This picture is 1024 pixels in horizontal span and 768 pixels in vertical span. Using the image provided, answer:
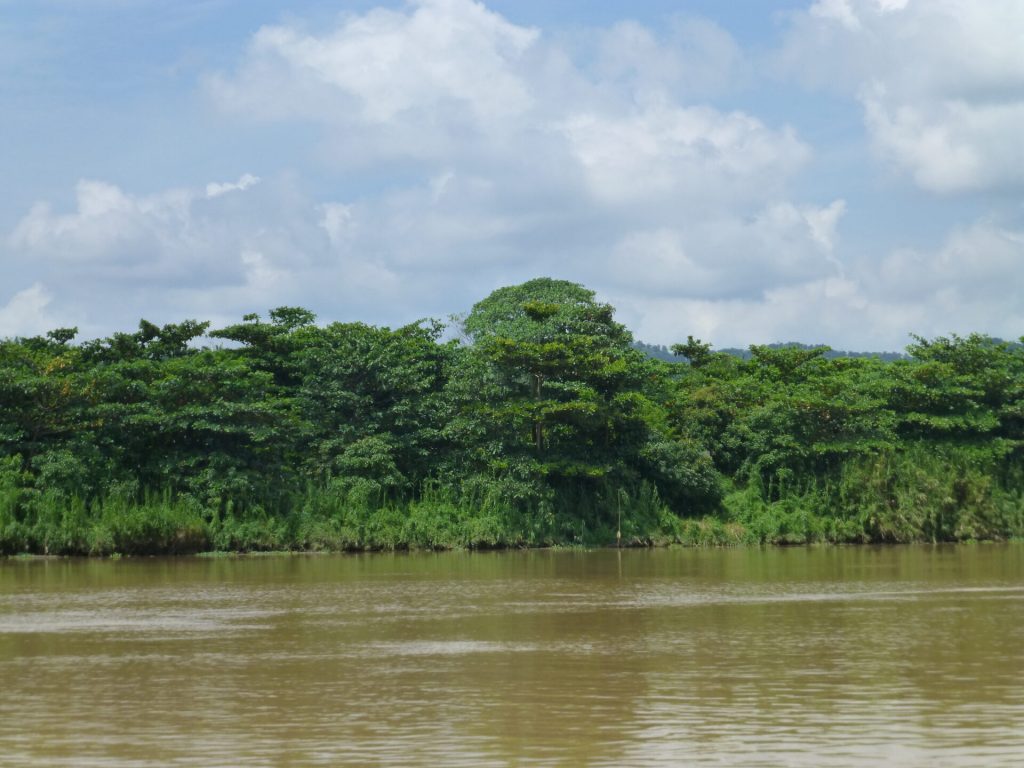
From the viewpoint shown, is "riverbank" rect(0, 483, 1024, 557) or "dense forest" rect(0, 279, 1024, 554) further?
"dense forest" rect(0, 279, 1024, 554)

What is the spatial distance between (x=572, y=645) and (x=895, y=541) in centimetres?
2940

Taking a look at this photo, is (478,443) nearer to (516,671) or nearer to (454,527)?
(454,527)

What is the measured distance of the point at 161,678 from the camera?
1500 cm

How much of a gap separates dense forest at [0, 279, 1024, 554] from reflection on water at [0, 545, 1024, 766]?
10.8m

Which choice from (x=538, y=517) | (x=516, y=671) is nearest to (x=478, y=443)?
(x=538, y=517)

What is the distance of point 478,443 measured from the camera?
142 feet

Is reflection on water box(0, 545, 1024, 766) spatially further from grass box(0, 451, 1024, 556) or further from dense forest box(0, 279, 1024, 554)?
dense forest box(0, 279, 1024, 554)

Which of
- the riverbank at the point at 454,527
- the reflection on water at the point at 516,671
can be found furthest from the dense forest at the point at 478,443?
the reflection on water at the point at 516,671

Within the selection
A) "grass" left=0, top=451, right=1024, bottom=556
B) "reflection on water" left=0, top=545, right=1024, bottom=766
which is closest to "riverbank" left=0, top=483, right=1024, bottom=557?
"grass" left=0, top=451, right=1024, bottom=556

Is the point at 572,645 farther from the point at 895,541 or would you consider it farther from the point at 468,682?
the point at 895,541

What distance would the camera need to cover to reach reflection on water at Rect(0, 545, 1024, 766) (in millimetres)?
10992

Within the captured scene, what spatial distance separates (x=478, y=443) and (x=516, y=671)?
2815 cm

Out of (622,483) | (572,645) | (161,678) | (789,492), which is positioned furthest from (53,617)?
(789,492)

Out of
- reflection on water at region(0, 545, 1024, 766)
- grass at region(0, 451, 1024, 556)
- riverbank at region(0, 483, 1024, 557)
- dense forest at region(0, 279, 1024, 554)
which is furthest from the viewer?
dense forest at region(0, 279, 1024, 554)
